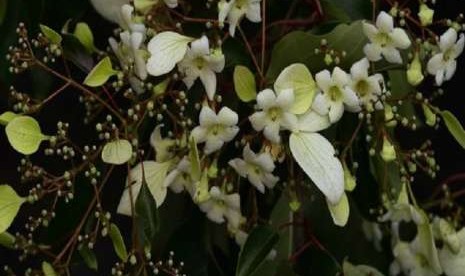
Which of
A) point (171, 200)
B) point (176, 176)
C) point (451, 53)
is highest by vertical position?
point (451, 53)

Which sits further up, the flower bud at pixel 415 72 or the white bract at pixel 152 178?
the flower bud at pixel 415 72

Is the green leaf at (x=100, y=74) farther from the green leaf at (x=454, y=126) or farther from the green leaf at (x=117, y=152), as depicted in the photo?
the green leaf at (x=454, y=126)

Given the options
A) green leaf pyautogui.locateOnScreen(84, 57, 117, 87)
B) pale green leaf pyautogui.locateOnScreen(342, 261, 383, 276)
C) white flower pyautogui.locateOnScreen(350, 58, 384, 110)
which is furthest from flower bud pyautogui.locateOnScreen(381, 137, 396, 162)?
green leaf pyautogui.locateOnScreen(84, 57, 117, 87)

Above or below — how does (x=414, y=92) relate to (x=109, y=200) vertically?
above

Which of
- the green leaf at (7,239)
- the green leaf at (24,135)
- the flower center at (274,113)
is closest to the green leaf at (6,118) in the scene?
the green leaf at (24,135)

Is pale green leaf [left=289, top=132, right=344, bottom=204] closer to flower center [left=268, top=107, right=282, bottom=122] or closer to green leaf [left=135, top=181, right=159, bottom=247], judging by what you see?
flower center [left=268, top=107, right=282, bottom=122]

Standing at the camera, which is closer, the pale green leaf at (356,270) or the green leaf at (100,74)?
the green leaf at (100,74)

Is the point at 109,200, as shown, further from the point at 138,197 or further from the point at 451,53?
the point at 451,53

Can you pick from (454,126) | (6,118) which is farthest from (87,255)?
(454,126)

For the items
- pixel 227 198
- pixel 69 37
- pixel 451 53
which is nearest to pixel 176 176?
pixel 227 198
